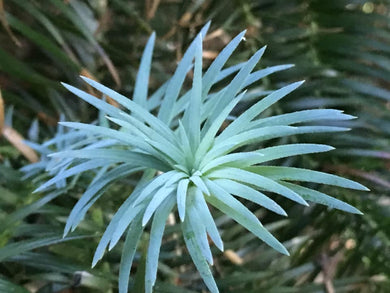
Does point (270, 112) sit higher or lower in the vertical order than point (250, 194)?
higher

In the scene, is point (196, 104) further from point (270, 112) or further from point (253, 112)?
point (270, 112)

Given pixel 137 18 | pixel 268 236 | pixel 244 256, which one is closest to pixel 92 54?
pixel 137 18

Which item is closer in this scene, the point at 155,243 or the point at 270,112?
the point at 155,243

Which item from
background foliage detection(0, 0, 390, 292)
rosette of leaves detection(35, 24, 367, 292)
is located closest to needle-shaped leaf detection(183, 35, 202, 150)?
rosette of leaves detection(35, 24, 367, 292)

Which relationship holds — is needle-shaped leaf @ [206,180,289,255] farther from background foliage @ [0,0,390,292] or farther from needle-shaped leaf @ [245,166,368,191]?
background foliage @ [0,0,390,292]

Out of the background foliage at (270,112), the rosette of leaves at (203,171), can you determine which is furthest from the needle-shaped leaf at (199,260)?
the background foliage at (270,112)

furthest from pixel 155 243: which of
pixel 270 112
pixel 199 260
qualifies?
pixel 270 112

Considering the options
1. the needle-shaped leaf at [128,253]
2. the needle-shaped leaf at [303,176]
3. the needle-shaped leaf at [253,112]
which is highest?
the needle-shaped leaf at [253,112]

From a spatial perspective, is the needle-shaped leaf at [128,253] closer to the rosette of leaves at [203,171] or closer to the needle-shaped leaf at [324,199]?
the rosette of leaves at [203,171]
